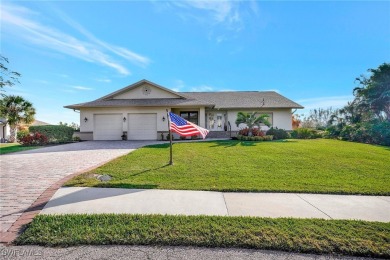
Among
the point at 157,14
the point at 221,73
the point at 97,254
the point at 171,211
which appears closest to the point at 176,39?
the point at 157,14

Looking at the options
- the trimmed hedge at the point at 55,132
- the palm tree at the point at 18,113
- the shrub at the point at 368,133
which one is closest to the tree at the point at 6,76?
the trimmed hedge at the point at 55,132

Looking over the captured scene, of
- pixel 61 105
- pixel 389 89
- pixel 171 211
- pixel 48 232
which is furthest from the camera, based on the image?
pixel 389 89

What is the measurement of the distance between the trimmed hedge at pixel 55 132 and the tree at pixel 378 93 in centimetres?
3044

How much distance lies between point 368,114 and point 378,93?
242 cm

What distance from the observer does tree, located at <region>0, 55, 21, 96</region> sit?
4.67 m

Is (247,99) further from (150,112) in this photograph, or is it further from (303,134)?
(150,112)

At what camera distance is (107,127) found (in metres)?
17.8

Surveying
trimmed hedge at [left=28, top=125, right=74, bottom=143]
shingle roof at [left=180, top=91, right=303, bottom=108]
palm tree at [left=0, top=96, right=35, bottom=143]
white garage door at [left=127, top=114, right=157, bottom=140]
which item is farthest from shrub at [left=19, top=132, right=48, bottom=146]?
shingle roof at [left=180, top=91, right=303, bottom=108]

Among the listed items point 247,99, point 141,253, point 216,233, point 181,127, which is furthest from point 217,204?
point 247,99

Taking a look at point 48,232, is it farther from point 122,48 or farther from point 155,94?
point 155,94

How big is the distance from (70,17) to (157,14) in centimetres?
396

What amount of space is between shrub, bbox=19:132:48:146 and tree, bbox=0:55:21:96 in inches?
500

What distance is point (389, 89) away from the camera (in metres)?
19.7

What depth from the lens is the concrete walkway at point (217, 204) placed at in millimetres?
3604
